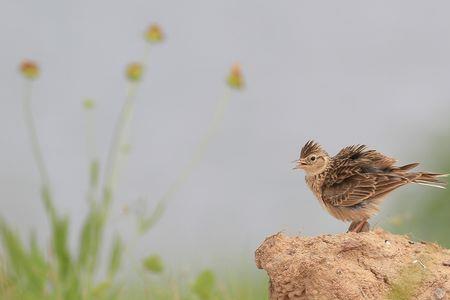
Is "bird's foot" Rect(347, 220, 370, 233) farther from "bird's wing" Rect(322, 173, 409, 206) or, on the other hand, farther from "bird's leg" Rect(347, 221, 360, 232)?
"bird's wing" Rect(322, 173, 409, 206)

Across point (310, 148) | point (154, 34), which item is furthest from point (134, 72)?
point (310, 148)

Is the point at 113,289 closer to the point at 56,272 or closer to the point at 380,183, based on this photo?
the point at 56,272

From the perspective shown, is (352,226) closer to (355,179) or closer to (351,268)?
(355,179)

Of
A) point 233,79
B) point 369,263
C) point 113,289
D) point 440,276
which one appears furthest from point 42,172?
point 440,276

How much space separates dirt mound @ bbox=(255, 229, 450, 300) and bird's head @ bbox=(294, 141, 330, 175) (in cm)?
199

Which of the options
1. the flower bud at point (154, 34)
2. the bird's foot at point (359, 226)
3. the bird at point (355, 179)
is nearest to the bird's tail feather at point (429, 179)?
the bird at point (355, 179)

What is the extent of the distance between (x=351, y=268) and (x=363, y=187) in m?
1.81

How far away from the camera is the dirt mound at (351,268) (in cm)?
558

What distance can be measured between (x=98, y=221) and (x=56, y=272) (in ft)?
2.00

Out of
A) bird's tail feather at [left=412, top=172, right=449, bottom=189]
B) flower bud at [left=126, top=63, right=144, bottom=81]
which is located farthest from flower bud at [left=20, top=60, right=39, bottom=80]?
bird's tail feather at [left=412, top=172, right=449, bottom=189]

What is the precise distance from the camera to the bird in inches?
289

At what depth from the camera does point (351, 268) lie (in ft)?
18.6

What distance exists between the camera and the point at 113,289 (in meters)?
6.88

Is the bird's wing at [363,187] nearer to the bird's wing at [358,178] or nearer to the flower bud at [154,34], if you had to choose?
the bird's wing at [358,178]
